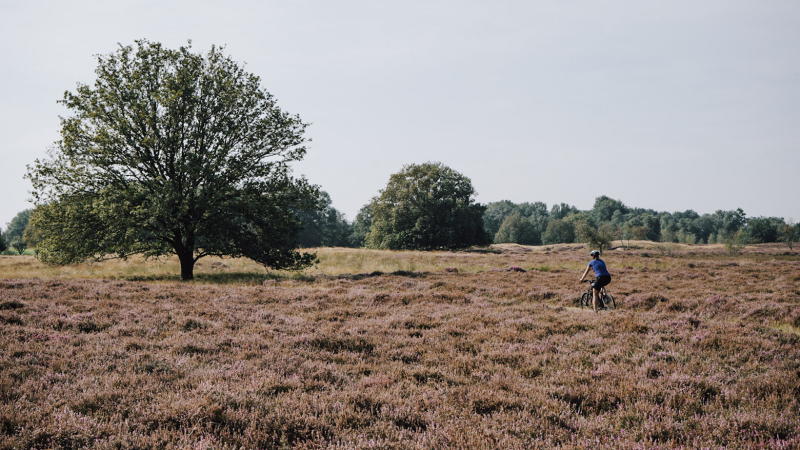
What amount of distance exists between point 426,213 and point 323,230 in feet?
152

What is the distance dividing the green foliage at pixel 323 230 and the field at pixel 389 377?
291 feet

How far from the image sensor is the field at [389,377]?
4637 millimetres

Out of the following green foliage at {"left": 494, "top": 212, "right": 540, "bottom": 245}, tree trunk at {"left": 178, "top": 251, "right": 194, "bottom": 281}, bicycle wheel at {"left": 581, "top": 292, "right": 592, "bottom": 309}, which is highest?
green foliage at {"left": 494, "top": 212, "right": 540, "bottom": 245}

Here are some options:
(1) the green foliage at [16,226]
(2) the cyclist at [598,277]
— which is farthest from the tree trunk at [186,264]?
(1) the green foliage at [16,226]

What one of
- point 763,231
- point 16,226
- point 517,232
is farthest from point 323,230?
point 763,231

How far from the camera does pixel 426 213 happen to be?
72.9 meters

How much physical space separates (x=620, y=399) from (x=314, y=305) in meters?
10.1

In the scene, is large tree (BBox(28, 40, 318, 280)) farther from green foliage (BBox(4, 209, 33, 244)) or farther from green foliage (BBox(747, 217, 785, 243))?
green foliage (BBox(747, 217, 785, 243))

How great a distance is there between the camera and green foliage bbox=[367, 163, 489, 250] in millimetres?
71500

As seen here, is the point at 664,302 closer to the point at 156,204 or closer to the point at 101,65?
the point at 156,204

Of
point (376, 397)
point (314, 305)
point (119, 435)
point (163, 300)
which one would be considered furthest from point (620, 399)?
point (163, 300)

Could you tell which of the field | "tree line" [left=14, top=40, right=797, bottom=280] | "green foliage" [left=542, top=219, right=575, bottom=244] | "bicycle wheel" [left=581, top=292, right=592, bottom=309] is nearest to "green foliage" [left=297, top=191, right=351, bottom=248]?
"tree line" [left=14, top=40, right=797, bottom=280]

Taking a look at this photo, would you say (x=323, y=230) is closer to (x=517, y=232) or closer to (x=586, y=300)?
(x=517, y=232)

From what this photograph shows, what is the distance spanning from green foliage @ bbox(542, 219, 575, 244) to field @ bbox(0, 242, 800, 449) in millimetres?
155902
